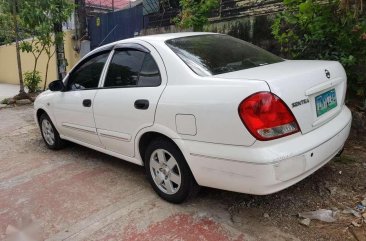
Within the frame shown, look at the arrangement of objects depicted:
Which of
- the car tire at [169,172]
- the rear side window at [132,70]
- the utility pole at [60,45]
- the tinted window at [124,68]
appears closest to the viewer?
the car tire at [169,172]

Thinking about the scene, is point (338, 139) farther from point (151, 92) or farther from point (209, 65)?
point (151, 92)

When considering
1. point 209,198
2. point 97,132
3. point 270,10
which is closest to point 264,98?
point 209,198

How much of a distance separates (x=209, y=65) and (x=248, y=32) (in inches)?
143

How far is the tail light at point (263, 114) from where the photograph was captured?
8.32 ft

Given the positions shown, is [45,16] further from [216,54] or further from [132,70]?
[216,54]

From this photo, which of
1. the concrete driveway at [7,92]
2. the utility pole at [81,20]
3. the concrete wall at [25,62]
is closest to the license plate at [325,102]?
the utility pole at [81,20]

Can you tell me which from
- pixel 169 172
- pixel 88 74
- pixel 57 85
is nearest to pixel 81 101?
pixel 88 74

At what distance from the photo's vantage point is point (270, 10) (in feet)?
20.0

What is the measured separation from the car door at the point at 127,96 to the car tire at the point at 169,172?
24 cm

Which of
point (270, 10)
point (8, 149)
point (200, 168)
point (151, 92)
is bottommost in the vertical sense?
point (8, 149)

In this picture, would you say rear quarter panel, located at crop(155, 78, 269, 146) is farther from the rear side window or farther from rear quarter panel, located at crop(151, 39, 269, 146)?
the rear side window

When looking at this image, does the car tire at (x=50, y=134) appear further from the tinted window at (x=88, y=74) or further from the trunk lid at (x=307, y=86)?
the trunk lid at (x=307, y=86)

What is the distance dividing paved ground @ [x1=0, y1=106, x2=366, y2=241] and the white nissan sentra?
11.6 inches

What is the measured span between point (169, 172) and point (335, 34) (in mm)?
2769
